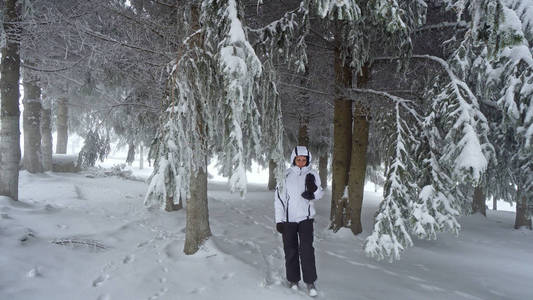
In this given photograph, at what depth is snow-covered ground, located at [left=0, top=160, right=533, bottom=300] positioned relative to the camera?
3.70 meters

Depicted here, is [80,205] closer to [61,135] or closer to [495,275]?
[495,275]

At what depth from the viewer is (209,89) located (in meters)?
3.79

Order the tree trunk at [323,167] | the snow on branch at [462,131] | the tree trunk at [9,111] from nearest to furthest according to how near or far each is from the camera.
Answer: the snow on branch at [462,131], the tree trunk at [9,111], the tree trunk at [323,167]

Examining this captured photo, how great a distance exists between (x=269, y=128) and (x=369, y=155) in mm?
10317

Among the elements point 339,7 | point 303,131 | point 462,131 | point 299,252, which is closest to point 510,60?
point 462,131

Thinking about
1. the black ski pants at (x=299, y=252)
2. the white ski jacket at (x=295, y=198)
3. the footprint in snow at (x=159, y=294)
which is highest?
the white ski jacket at (x=295, y=198)

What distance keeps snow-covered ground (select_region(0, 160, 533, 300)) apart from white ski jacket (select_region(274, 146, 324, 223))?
885mm

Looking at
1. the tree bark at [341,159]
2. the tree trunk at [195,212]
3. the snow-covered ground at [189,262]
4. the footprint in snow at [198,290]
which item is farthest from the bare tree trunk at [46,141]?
the footprint in snow at [198,290]

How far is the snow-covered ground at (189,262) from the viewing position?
3.70 meters

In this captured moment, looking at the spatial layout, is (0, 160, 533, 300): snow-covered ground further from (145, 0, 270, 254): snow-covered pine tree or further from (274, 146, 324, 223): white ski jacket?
(145, 0, 270, 254): snow-covered pine tree

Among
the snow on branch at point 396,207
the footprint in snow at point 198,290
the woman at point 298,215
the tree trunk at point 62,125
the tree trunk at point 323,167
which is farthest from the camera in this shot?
the tree trunk at point 323,167

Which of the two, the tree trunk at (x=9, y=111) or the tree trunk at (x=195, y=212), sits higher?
the tree trunk at (x=9, y=111)

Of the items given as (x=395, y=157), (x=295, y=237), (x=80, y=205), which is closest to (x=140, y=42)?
(x=80, y=205)

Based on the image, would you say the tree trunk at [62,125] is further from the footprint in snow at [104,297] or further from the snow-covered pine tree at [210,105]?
the footprint in snow at [104,297]
